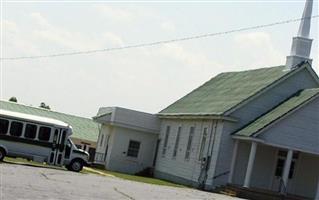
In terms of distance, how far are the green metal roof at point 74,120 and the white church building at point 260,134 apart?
73.0ft

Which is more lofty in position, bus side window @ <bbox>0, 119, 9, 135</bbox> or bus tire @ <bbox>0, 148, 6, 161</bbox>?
bus side window @ <bbox>0, 119, 9, 135</bbox>

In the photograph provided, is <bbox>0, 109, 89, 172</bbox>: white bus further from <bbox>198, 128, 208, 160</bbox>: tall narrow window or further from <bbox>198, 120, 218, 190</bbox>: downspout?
<bbox>198, 128, 208, 160</bbox>: tall narrow window

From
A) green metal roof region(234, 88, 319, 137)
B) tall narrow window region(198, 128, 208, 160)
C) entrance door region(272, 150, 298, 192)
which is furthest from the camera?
tall narrow window region(198, 128, 208, 160)

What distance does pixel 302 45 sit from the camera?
1628 inches

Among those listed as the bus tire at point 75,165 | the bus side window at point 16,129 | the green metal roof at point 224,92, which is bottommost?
the bus tire at point 75,165

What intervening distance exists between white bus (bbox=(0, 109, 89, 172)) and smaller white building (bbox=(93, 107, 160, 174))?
13.9 m

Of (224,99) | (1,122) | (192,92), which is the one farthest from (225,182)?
(192,92)

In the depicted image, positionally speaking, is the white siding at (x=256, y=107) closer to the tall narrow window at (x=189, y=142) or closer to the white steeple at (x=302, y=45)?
the white steeple at (x=302, y=45)

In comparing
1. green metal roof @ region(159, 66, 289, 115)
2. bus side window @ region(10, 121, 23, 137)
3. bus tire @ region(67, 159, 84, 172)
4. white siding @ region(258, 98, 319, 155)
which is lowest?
bus tire @ region(67, 159, 84, 172)

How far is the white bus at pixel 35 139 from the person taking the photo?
33.4 metres

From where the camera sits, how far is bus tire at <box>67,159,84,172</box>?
3442 centimetres

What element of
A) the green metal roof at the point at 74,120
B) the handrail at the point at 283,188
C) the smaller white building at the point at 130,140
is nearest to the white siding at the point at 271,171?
the handrail at the point at 283,188

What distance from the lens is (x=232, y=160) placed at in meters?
37.5

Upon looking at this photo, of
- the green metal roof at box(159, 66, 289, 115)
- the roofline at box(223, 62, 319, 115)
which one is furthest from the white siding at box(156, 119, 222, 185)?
the roofline at box(223, 62, 319, 115)
